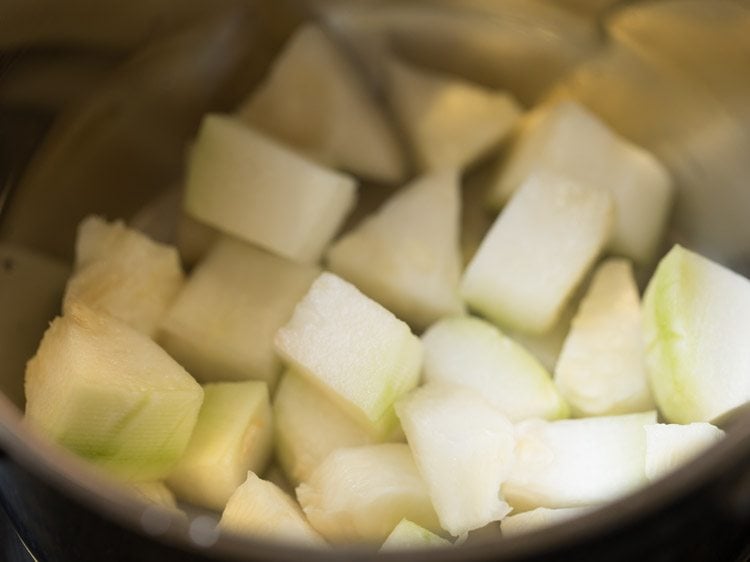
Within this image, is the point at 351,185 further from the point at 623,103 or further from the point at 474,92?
the point at 623,103

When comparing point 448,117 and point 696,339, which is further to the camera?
point 448,117

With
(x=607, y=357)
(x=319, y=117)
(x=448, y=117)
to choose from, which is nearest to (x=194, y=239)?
(x=319, y=117)

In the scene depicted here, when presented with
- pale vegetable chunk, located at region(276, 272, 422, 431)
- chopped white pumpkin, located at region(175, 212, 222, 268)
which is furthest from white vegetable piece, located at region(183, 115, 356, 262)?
pale vegetable chunk, located at region(276, 272, 422, 431)

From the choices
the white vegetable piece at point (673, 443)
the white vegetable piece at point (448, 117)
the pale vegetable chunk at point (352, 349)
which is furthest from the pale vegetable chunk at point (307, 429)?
the white vegetable piece at point (448, 117)

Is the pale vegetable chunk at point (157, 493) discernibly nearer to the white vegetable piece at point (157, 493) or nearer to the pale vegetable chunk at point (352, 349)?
the white vegetable piece at point (157, 493)

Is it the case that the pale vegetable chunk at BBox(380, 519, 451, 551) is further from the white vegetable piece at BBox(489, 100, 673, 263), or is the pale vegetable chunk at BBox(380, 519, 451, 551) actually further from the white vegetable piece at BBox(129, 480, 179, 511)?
the white vegetable piece at BBox(489, 100, 673, 263)

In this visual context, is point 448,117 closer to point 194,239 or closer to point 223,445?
point 194,239

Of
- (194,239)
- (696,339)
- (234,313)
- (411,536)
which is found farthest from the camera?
(194,239)
